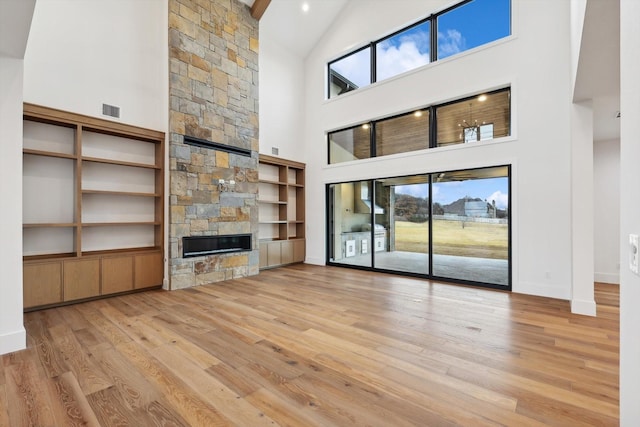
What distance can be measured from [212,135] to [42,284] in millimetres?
3368

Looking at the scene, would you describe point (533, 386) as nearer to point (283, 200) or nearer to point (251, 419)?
point (251, 419)

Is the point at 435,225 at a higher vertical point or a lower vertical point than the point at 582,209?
lower

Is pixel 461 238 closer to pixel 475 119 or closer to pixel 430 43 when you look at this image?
pixel 475 119

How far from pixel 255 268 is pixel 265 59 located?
16.4 feet

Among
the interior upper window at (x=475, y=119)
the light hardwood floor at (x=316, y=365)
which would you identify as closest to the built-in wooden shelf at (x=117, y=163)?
the light hardwood floor at (x=316, y=365)

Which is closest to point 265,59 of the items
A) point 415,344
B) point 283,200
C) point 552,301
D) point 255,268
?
point 283,200

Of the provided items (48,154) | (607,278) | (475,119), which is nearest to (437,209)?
(475,119)

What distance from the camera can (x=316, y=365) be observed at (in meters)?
2.36

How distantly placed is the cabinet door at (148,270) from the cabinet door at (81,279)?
1.73ft

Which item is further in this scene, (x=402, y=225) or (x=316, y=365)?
(x=402, y=225)

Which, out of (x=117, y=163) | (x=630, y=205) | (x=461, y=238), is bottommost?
(x=461, y=238)

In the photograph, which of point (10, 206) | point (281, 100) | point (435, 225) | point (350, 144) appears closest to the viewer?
point (10, 206)

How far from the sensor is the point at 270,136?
6.97 metres

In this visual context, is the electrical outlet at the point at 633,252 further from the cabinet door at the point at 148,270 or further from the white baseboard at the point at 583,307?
the cabinet door at the point at 148,270
